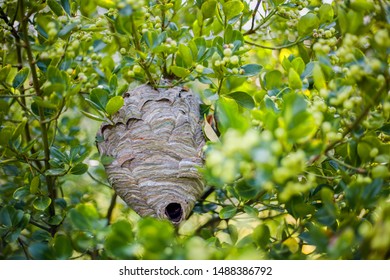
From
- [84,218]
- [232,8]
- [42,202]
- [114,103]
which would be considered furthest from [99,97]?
[84,218]

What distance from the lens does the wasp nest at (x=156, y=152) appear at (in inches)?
50.9

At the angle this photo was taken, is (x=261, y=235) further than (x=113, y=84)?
No

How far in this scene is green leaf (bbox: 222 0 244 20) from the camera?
48.7 inches

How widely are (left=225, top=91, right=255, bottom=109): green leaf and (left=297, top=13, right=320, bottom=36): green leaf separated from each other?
0.26 m

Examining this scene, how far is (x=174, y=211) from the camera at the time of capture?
1.31 m

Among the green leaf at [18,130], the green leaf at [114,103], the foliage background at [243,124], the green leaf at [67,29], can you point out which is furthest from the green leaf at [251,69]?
the green leaf at [18,130]

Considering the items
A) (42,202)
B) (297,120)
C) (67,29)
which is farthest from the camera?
(42,202)

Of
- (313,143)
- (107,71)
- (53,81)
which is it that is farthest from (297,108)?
(107,71)

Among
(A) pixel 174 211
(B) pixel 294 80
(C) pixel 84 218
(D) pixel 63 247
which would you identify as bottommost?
(A) pixel 174 211

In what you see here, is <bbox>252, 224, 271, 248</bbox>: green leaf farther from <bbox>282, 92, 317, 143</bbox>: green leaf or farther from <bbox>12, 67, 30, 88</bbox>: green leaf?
<bbox>12, 67, 30, 88</bbox>: green leaf

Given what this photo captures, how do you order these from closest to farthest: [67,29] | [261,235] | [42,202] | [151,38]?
[261,235], [67,29], [151,38], [42,202]

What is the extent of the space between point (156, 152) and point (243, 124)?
682 mm

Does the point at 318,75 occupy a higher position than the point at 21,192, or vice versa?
the point at 318,75

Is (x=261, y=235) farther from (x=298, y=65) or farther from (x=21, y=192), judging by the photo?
(x=21, y=192)
